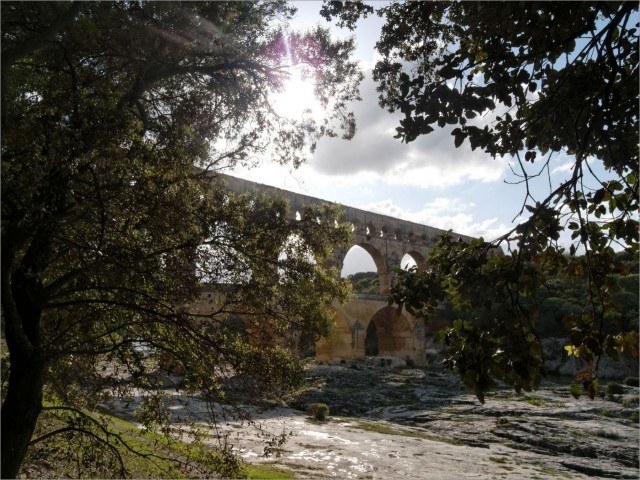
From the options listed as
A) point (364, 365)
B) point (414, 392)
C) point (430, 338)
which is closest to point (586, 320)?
point (414, 392)

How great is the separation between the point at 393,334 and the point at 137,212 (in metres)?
29.9

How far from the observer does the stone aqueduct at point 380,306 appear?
2748 centimetres

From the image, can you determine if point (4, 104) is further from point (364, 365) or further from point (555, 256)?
point (364, 365)

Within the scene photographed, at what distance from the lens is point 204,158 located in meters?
5.84

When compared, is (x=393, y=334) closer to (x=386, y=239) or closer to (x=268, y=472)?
(x=386, y=239)

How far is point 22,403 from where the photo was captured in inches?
176

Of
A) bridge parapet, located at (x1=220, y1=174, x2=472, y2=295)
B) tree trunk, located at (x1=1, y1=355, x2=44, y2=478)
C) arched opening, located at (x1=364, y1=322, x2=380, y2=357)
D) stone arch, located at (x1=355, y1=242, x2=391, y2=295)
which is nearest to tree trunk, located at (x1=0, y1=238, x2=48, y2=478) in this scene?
tree trunk, located at (x1=1, y1=355, x2=44, y2=478)

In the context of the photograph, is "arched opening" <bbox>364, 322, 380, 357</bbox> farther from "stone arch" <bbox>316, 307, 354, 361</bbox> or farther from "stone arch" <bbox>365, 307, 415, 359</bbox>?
"stone arch" <bbox>316, 307, 354, 361</bbox>

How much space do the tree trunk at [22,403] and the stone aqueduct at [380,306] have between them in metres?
20.8

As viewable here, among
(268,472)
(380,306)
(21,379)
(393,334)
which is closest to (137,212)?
(21,379)

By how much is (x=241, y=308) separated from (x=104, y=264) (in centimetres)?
164

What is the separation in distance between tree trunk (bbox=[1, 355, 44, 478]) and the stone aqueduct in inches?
819

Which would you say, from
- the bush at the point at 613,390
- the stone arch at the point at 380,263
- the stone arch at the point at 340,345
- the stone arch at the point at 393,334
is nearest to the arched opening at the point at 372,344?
the stone arch at the point at 393,334

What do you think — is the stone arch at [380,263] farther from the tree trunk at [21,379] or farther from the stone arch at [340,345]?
the tree trunk at [21,379]
